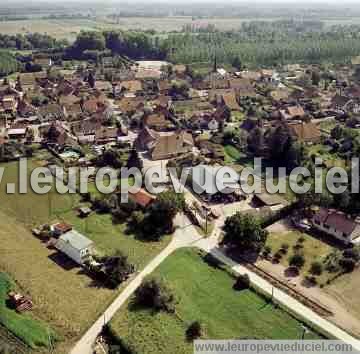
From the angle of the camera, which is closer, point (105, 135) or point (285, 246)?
point (285, 246)

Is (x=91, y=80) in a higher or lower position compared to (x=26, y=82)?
higher

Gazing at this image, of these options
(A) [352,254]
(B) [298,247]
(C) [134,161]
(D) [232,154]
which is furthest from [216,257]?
(D) [232,154]

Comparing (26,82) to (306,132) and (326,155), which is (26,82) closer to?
(306,132)

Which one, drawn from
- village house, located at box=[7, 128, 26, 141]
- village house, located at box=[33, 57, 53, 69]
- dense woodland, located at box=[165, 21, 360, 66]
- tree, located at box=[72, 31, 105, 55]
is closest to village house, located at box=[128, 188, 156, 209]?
village house, located at box=[7, 128, 26, 141]

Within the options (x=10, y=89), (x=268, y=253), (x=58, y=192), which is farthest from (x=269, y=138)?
(x=10, y=89)

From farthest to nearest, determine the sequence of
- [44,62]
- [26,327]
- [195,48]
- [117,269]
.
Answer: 1. [195,48]
2. [44,62]
3. [117,269]
4. [26,327]

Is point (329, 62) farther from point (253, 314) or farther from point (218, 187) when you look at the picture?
point (253, 314)

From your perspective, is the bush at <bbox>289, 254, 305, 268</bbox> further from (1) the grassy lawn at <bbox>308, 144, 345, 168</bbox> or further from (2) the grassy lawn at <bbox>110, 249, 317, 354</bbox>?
(1) the grassy lawn at <bbox>308, 144, 345, 168</bbox>

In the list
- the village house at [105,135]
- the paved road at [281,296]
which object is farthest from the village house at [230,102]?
the paved road at [281,296]
